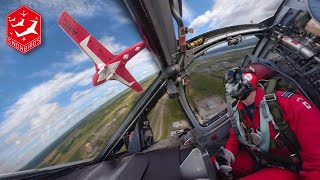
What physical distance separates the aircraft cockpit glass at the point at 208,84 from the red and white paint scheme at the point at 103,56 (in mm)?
438

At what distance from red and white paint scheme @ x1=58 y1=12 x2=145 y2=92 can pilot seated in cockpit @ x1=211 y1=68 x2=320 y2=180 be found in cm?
73

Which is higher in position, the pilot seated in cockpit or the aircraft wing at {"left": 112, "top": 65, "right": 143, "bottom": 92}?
the aircraft wing at {"left": 112, "top": 65, "right": 143, "bottom": 92}

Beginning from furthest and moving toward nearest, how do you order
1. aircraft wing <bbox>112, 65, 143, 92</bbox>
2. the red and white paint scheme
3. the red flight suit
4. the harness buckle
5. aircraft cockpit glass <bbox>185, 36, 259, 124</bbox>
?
aircraft cockpit glass <bbox>185, 36, 259, 124</bbox>
aircraft wing <bbox>112, 65, 143, 92</bbox>
the red and white paint scheme
the harness buckle
the red flight suit

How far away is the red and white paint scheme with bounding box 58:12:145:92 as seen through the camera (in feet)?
6.23

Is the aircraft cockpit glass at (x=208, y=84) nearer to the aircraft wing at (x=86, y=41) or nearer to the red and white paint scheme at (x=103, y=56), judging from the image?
the red and white paint scheme at (x=103, y=56)

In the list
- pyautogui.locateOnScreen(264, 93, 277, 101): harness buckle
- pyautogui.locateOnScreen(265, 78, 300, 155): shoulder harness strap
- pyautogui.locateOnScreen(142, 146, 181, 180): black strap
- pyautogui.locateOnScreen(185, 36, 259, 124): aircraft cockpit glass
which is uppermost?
pyautogui.locateOnScreen(185, 36, 259, 124): aircraft cockpit glass

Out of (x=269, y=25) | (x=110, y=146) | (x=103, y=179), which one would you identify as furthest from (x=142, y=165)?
(x=269, y=25)

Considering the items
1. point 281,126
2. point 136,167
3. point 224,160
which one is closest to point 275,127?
point 281,126

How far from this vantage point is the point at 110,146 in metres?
2.01

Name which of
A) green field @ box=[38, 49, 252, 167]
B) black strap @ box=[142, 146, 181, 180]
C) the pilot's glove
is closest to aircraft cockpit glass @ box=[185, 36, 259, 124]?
green field @ box=[38, 49, 252, 167]

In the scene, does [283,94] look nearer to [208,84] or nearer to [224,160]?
[224,160]

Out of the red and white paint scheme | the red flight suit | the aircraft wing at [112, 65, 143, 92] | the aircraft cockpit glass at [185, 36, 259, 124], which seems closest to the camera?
the red flight suit

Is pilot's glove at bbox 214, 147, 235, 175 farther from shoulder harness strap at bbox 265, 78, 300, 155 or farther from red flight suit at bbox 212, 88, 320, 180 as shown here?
shoulder harness strap at bbox 265, 78, 300, 155

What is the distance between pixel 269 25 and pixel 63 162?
76.2 inches
